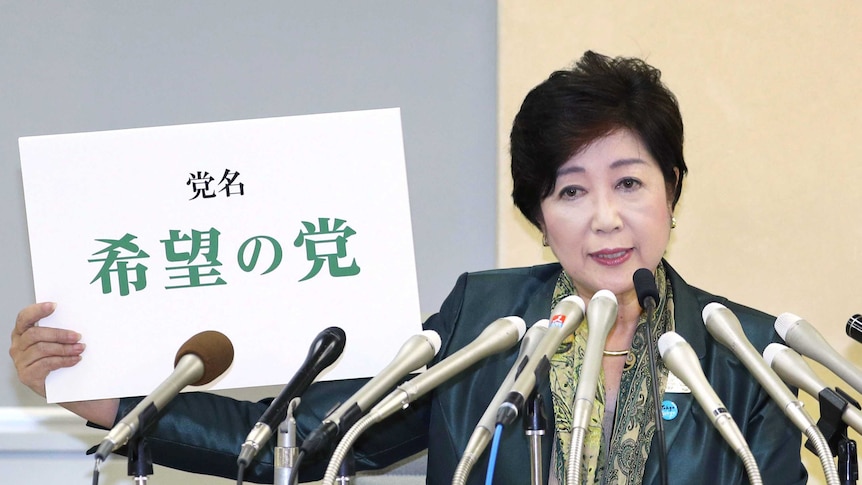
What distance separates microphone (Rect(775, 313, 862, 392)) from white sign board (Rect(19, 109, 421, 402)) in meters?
0.66

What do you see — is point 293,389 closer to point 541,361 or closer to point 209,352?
point 209,352

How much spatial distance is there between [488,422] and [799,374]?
46 cm

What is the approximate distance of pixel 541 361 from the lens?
135 centimetres

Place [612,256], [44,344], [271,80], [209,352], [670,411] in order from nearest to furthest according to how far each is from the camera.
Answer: [209,352] < [44,344] < [670,411] < [612,256] < [271,80]

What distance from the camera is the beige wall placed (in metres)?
2.61

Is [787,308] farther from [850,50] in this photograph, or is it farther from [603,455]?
[603,455]

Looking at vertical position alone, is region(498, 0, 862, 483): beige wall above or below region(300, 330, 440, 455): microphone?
above

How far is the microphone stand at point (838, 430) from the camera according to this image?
134 centimetres

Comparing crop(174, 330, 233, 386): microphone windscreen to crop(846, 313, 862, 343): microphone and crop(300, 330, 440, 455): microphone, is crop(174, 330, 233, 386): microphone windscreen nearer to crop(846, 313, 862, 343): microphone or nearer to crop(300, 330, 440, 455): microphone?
crop(300, 330, 440, 455): microphone

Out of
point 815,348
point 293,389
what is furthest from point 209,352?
point 815,348

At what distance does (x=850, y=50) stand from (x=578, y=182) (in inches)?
40.3

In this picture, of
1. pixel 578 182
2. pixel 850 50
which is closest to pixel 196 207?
pixel 578 182

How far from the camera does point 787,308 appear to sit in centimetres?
263

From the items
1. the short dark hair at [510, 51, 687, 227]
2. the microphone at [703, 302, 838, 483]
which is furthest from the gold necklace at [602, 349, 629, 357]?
the microphone at [703, 302, 838, 483]
